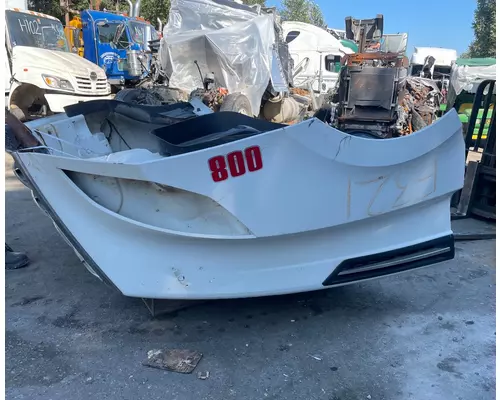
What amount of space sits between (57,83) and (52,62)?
0.49 m

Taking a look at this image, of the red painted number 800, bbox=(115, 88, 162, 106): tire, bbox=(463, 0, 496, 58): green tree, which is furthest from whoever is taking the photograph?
bbox=(463, 0, 496, 58): green tree

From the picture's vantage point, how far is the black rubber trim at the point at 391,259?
2.69 metres

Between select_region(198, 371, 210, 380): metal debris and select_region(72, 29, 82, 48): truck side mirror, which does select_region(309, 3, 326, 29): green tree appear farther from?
select_region(198, 371, 210, 380): metal debris

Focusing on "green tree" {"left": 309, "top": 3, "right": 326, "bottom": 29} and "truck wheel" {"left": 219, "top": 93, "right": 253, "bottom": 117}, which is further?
"green tree" {"left": 309, "top": 3, "right": 326, "bottom": 29}

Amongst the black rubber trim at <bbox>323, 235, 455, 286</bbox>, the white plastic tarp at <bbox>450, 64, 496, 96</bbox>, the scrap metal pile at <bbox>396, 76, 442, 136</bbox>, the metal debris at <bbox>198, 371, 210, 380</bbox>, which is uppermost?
the black rubber trim at <bbox>323, 235, 455, 286</bbox>

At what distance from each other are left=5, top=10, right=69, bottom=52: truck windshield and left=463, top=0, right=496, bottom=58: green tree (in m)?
27.1

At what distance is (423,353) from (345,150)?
1.24 m

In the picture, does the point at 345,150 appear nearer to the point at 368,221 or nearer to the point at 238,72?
the point at 368,221

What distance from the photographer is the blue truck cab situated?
12.7 meters

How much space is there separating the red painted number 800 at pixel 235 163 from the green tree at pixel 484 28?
103 feet

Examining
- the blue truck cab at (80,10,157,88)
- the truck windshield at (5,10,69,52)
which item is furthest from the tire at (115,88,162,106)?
the blue truck cab at (80,10,157,88)

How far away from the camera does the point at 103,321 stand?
2.92 meters

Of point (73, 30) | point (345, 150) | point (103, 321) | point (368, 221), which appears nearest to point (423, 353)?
point (368, 221)

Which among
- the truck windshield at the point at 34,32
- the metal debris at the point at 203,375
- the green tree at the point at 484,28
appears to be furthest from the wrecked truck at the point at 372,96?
the green tree at the point at 484,28
